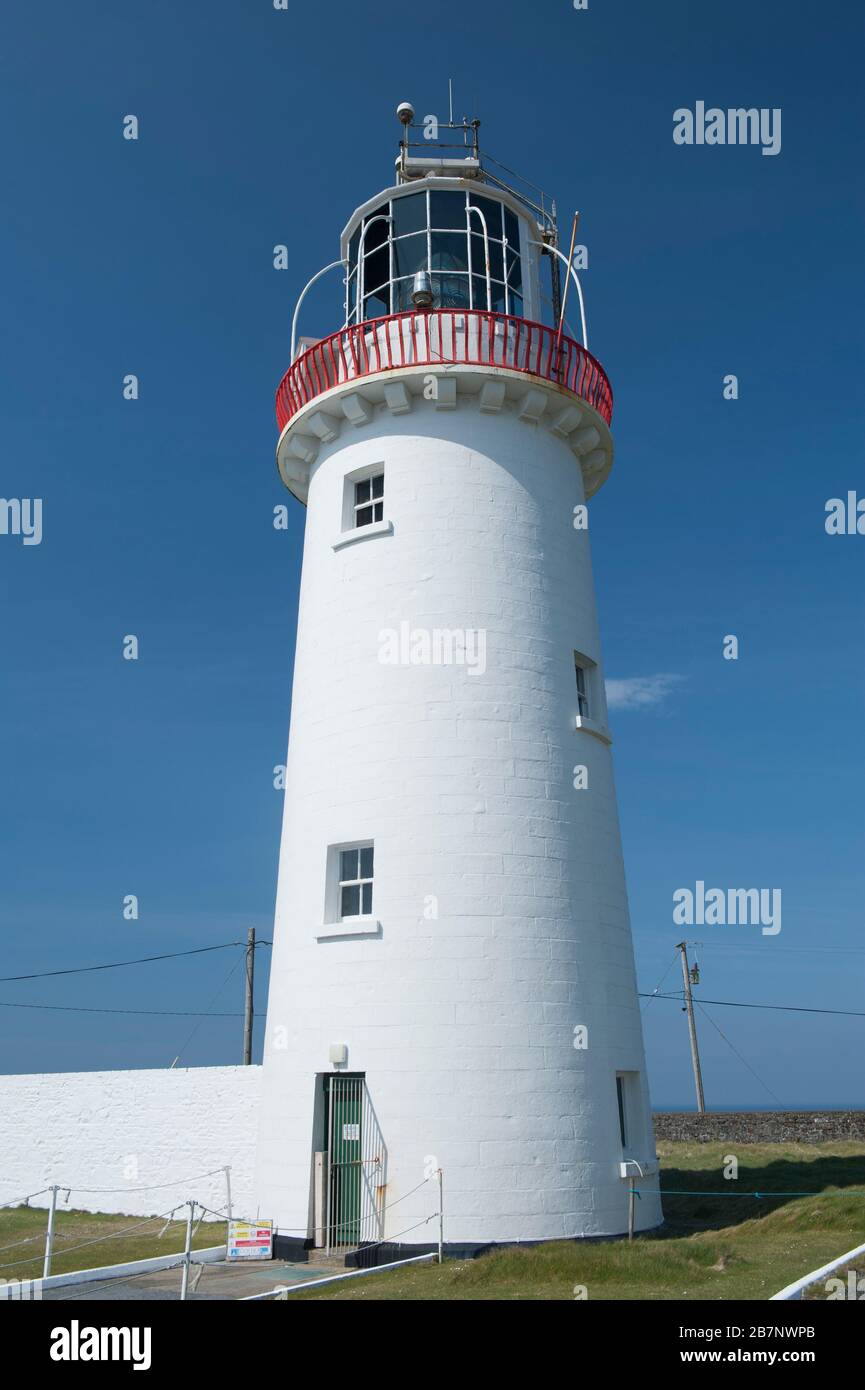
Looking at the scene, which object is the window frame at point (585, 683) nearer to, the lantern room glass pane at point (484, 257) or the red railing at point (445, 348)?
the red railing at point (445, 348)

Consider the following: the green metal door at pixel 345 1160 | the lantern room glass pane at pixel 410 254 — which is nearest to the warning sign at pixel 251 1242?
the green metal door at pixel 345 1160

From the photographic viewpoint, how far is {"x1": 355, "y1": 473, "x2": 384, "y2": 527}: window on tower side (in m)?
17.6

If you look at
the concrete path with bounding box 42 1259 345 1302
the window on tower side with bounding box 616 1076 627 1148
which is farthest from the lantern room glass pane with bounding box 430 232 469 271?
the concrete path with bounding box 42 1259 345 1302

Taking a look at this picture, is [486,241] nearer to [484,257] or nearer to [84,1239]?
[484,257]

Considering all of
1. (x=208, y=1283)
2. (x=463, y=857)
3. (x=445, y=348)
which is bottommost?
(x=208, y=1283)

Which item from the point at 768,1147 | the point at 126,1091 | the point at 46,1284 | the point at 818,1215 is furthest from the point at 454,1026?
the point at 768,1147

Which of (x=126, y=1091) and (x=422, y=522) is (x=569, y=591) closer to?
(x=422, y=522)

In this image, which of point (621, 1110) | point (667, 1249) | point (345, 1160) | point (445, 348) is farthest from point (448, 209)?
point (667, 1249)

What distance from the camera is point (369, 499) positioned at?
17766 mm

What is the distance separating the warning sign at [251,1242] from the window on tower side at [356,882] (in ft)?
13.4

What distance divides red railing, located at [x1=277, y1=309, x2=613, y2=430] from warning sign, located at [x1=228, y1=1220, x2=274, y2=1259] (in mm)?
12296

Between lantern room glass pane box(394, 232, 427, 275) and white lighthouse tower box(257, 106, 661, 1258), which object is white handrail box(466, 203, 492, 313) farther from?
lantern room glass pane box(394, 232, 427, 275)

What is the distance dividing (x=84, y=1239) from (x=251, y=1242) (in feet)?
18.0
